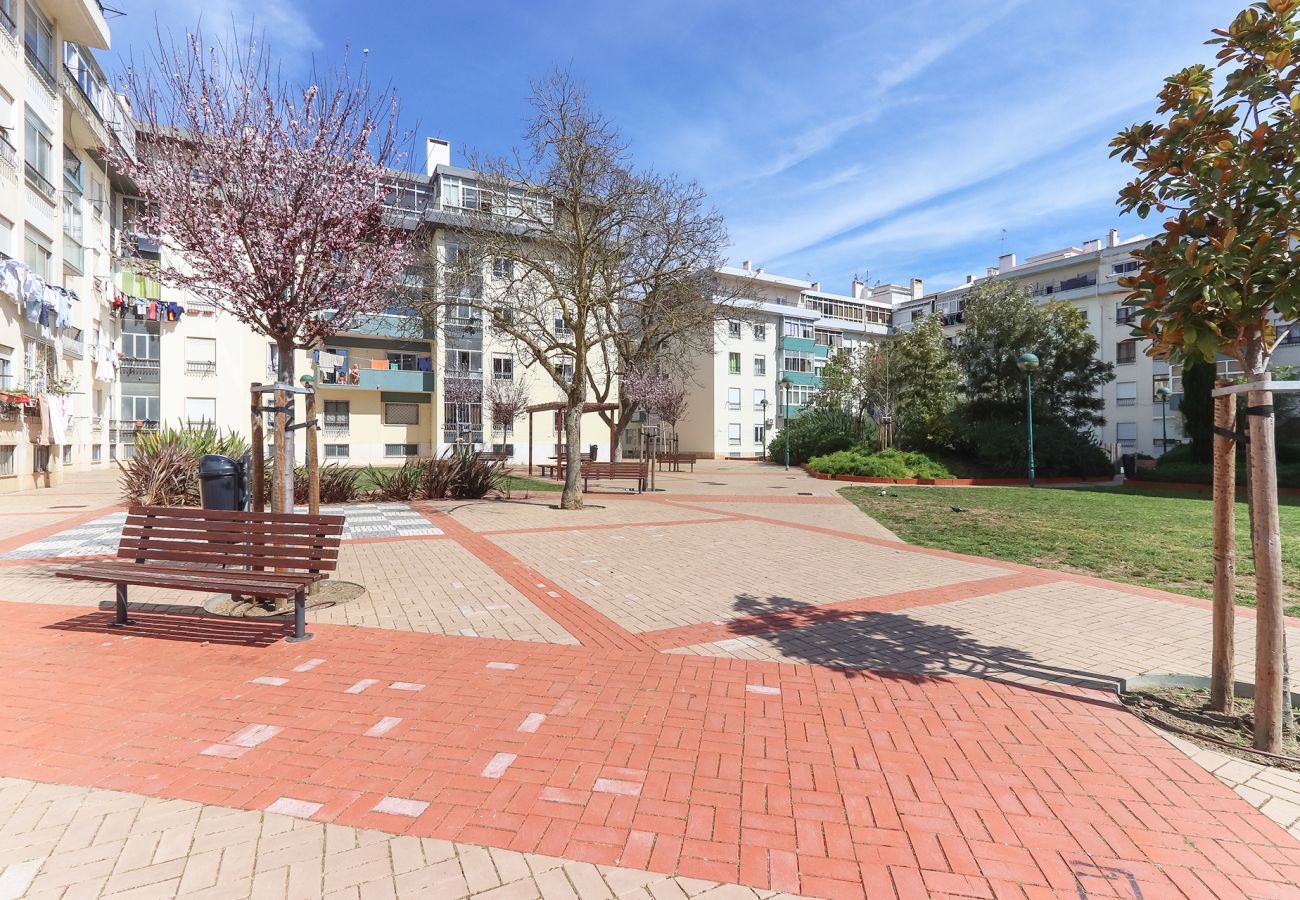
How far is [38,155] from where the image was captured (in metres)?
18.6

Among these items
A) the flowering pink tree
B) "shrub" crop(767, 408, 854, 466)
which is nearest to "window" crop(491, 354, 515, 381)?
the flowering pink tree

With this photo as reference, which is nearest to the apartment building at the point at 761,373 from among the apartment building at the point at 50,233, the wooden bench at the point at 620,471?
the wooden bench at the point at 620,471

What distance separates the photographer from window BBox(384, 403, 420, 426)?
1567 inches

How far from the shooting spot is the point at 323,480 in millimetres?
14180

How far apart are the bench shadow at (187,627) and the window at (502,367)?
35.0 metres

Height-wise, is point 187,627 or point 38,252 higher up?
point 38,252

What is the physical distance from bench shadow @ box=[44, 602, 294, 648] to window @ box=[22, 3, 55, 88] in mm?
21363

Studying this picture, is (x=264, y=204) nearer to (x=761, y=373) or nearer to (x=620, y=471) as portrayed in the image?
(x=620, y=471)

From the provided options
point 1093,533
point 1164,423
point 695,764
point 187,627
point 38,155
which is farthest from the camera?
point 1164,423

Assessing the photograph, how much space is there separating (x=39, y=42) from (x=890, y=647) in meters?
27.4

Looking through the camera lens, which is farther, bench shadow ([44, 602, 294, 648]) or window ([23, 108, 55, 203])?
window ([23, 108, 55, 203])

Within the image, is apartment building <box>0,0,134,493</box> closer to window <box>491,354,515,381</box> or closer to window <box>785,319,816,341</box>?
window <box>491,354,515,381</box>

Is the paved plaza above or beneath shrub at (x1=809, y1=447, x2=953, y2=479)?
beneath

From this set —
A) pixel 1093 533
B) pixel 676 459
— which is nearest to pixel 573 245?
pixel 1093 533
